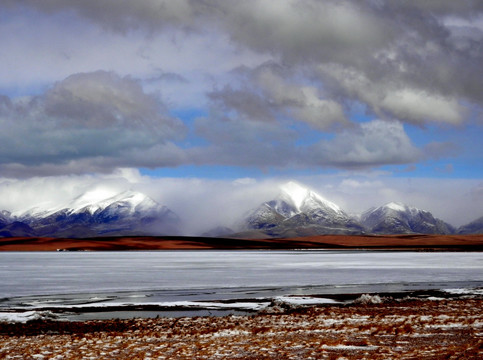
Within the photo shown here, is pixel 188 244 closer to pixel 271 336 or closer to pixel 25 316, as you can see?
pixel 25 316

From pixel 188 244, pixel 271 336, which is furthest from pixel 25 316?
pixel 188 244

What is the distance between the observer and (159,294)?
3103cm

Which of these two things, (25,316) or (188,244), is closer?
(25,316)

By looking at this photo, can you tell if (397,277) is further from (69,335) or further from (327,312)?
(69,335)

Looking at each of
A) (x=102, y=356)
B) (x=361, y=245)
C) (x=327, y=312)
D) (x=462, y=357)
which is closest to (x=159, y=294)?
(x=327, y=312)

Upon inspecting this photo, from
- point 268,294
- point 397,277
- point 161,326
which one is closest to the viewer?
point 161,326

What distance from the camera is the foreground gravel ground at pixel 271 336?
13.0m

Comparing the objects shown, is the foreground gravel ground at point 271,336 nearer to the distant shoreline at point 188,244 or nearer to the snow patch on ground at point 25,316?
the snow patch on ground at point 25,316

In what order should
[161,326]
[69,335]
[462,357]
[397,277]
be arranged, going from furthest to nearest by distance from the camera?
[397,277] → [161,326] → [69,335] → [462,357]

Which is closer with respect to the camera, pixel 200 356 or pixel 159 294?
pixel 200 356

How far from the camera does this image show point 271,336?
15.9 metres

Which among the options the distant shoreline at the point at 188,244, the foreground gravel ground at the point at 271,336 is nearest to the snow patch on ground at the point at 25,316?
the foreground gravel ground at the point at 271,336

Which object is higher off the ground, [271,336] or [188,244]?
[271,336]

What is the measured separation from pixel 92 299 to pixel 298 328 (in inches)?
573
